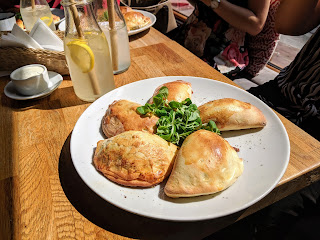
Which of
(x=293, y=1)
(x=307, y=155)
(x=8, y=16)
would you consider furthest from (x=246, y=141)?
(x=8, y=16)

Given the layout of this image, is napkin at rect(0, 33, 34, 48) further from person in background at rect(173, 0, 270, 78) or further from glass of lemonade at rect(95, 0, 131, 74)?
person in background at rect(173, 0, 270, 78)

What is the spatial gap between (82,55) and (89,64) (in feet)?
0.15

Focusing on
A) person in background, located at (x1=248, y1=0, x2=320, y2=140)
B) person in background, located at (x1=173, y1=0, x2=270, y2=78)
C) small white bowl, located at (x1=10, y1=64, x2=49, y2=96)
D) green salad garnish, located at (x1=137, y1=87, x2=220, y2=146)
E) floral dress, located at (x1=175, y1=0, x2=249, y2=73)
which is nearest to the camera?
green salad garnish, located at (x1=137, y1=87, x2=220, y2=146)

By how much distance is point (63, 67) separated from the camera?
1399mm

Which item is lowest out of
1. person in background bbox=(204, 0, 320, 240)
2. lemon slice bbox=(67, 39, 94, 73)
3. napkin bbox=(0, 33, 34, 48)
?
person in background bbox=(204, 0, 320, 240)

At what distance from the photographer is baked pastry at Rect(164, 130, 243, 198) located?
697 millimetres

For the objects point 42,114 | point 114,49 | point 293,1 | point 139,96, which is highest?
point 293,1

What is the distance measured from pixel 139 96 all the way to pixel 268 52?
145cm

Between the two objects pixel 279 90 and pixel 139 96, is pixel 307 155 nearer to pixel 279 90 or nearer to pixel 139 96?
pixel 139 96

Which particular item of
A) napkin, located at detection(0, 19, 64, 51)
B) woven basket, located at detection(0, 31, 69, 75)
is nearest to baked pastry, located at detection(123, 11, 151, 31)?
napkin, located at detection(0, 19, 64, 51)

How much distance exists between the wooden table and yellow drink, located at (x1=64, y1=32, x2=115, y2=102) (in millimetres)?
96

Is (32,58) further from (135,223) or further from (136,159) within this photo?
(135,223)

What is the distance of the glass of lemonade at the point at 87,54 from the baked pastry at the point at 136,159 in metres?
0.44

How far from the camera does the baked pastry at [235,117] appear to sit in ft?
3.00
